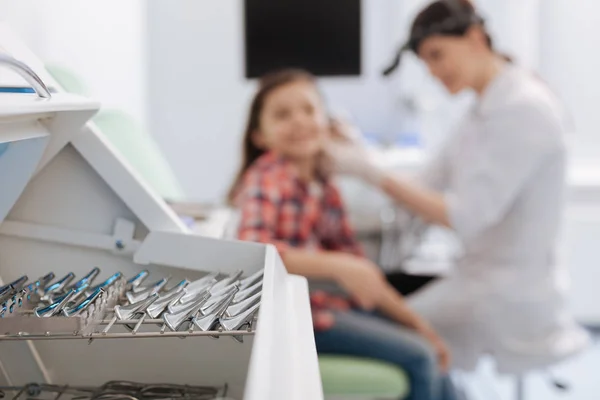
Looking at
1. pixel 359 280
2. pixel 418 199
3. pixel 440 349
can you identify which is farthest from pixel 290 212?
pixel 440 349

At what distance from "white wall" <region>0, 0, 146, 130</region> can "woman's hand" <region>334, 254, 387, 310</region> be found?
2.16 ft

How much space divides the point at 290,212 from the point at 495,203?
1.64 ft

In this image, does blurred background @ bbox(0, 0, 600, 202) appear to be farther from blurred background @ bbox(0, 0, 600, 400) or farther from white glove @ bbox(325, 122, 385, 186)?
white glove @ bbox(325, 122, 385, 186)

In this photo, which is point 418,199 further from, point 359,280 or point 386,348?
point 386,348

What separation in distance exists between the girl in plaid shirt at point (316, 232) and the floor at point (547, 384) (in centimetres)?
A: 79

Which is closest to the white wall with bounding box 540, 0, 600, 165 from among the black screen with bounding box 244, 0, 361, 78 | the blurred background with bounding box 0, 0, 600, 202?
the blurred background with bounding box 0, 0, 600, 202

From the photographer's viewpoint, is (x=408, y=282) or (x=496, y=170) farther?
(x=408, y=282)

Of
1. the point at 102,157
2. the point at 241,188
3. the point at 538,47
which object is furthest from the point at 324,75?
the point at 102,157

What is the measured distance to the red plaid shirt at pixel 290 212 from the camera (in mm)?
1723

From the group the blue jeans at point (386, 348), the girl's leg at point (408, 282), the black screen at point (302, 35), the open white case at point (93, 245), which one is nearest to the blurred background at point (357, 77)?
the black screen at point (302, 35)

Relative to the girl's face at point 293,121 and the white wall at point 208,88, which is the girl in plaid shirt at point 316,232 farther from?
the white wall at point 208,88

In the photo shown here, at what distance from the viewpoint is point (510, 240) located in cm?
190

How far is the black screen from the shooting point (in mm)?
3229

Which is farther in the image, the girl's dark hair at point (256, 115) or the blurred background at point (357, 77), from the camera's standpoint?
the blurred background at point (357, 77)
